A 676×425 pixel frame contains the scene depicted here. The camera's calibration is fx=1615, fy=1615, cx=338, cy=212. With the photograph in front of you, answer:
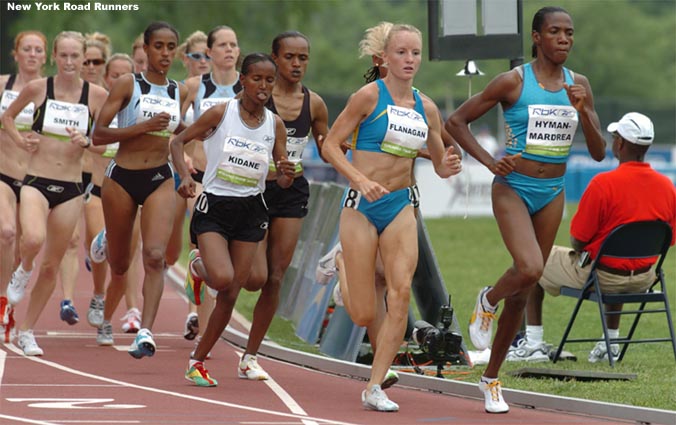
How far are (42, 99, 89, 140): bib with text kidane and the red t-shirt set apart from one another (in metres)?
4.15

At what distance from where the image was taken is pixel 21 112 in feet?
47.1

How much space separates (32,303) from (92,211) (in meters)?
2.01

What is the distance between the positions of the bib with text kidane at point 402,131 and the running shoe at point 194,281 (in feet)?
6.20

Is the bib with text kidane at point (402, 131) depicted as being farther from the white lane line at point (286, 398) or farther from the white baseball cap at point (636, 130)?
the white baseball cap at point (636, 130)

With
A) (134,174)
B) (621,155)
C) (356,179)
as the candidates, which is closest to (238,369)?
(134,174)

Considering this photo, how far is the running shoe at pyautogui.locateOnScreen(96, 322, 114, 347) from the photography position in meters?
13.5

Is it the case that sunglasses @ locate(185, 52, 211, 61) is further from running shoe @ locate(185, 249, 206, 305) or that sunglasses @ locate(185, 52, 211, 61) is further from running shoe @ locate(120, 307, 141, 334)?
running shoe @ locate(185, 249, 206, 305)

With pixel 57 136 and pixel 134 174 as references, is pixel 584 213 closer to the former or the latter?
pixel 134 174

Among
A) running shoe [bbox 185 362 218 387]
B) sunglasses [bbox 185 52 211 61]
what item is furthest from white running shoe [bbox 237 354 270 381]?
sunglasses [bbox 185 52 211 61]

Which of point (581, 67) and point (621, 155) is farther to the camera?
point (581, 67)

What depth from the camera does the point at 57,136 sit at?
13.2 meters

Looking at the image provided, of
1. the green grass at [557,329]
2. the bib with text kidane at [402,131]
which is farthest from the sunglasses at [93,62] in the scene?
the bib with text kidane at [402,131]

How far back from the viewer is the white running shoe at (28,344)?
12.6m

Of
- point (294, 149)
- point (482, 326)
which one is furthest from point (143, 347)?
point (482, 326)
